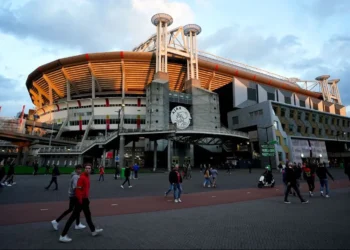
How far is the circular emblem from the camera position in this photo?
5385 cm

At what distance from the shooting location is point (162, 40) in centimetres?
5775

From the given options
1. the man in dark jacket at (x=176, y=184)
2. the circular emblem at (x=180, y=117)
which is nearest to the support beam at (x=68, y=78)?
the circular emblem at (x=180, y=117)

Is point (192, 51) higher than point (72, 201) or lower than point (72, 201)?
higher

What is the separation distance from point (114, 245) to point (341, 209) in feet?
28.0

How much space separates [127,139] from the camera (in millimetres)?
45594

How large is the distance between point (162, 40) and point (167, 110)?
19793mm

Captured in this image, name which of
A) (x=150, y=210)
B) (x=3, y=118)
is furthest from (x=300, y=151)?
(x=3, y=118)

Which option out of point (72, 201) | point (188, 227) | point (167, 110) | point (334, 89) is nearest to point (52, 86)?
point (167, 110)

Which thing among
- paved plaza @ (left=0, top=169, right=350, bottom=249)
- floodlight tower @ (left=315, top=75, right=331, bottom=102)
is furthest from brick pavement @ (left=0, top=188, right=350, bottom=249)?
floodlight tower @ (left=315, top=75, right=331, bottom=102)

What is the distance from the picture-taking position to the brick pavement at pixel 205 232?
4949 mm

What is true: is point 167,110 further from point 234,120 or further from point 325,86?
point 325,86

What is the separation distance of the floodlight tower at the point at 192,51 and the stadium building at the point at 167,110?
0.83 feet

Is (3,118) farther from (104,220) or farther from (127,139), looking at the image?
(104,220)

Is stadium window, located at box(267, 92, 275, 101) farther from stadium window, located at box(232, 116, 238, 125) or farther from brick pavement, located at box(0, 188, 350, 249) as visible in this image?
brick pavement, located at box(0, 188, 350, 249)
